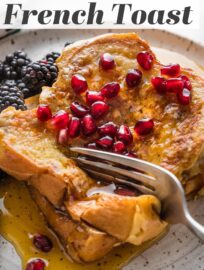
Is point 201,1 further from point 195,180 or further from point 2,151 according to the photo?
point 2,151

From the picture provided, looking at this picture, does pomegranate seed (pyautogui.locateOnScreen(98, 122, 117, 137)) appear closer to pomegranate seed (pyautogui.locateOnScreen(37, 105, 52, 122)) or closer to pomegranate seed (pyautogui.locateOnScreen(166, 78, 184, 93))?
pomegranate seed (pyautogui.locateOnScreen(37, 105, 52, 122))

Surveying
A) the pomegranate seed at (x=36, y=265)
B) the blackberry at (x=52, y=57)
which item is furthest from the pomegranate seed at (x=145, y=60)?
the pomegranate seed at (x=36, y=265)

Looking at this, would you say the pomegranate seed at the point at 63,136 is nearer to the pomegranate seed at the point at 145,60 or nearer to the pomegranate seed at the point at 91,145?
the pomegranate seed at the point at 91,145

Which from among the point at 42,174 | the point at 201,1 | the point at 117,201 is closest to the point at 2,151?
the point at 42,174

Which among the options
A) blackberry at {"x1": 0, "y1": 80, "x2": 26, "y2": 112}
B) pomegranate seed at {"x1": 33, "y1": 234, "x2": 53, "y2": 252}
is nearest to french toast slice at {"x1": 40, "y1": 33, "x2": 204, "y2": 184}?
blackberry at {"x1": 0, "y1": 80, "x2": 26, "y2": 112}

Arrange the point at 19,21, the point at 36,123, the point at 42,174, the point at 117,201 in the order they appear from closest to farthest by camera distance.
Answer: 1. the point at 117,201
2. the point at 42,174
3. the point at 36,123
4. the point at 19,21

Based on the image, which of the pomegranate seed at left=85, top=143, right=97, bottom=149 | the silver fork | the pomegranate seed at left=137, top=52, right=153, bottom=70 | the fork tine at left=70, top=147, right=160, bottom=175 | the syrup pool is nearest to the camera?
the silver fork
